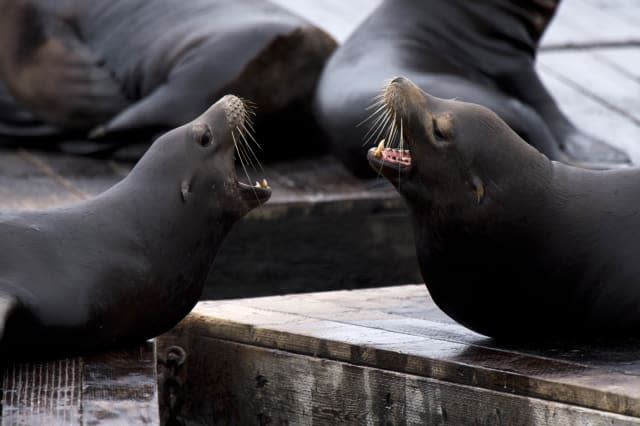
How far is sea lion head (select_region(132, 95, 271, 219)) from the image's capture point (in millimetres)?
5387

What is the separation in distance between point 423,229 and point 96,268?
104 cm

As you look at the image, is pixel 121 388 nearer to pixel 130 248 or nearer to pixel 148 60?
pixel 130 248

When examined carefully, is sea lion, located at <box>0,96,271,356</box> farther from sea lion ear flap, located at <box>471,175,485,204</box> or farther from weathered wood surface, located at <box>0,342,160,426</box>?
sea lion ear flap, located at <box>471,175,485,204</box>

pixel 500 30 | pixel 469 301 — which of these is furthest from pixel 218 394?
pixel 500 30

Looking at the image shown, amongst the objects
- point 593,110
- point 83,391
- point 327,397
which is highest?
point 593,110

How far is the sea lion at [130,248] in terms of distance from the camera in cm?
502

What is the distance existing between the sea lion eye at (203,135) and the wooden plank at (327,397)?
758 mm

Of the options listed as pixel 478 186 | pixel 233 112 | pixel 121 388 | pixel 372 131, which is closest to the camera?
pixel 121 388

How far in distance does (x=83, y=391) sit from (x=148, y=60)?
5094mm

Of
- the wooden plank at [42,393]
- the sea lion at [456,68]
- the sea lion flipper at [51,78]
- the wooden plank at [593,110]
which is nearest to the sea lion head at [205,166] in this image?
the wooden plank at [42,393]

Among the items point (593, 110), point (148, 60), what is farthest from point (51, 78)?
point (593, 110)

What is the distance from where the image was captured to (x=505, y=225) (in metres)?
5.07

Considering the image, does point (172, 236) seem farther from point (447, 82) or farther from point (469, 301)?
point (447, 82)

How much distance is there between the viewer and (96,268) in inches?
203
